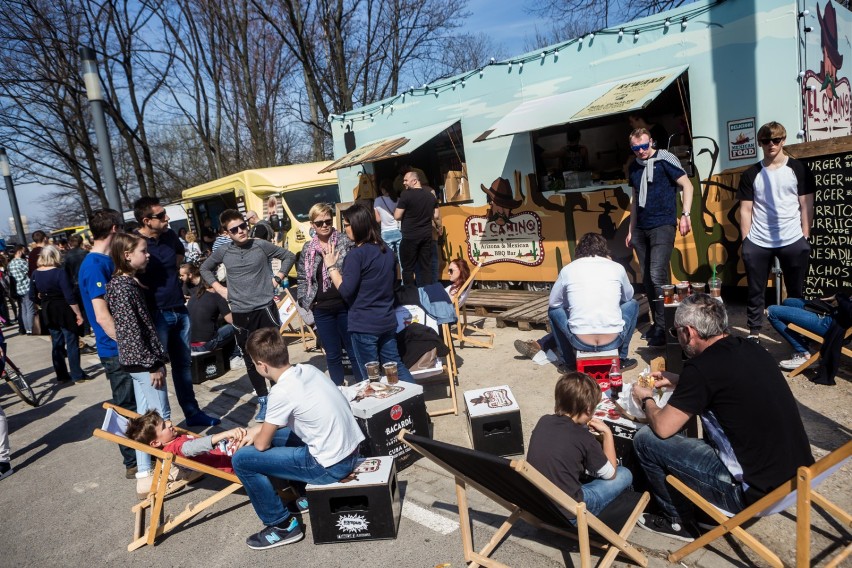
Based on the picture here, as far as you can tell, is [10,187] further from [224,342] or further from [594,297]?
[594,297]

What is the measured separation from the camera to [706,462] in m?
2.80

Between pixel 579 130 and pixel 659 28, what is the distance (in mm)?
2023

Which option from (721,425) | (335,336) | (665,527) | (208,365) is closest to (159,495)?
(335,336)

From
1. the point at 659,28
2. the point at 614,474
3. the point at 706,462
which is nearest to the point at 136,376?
the point at 614,474

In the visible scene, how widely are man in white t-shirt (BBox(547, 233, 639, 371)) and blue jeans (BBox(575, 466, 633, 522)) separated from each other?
183 cm

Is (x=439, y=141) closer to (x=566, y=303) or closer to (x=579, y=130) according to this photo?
(x=579, y=130)

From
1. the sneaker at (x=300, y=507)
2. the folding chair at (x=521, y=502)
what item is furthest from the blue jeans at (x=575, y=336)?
the sneaker at (x=300, y=507)

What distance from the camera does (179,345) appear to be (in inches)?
201

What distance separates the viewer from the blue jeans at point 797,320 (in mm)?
4570

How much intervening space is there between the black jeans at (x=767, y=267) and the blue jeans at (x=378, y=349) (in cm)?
314

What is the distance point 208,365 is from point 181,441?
3242mm

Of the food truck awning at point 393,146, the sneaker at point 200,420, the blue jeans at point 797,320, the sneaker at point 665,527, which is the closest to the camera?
the sneaker at point 665,527

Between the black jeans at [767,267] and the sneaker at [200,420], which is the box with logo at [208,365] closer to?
the sneaker at [200,420]

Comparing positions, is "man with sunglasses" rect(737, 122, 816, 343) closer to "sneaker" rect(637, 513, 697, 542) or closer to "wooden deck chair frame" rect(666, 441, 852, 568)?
"sneaker" rect(637, 513, 697, 542)
